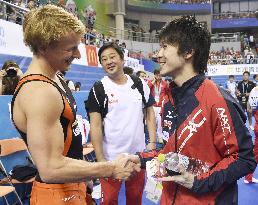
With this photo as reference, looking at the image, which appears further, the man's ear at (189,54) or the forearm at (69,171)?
the man's ear at (189,54)

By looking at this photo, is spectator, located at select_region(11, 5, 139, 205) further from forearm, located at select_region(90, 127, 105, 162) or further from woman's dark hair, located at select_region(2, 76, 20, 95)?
woman's dark hair, located at select_region(2, 76, 20, 95)

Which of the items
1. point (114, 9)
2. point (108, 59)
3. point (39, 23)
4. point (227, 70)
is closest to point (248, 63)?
point (227, 70)

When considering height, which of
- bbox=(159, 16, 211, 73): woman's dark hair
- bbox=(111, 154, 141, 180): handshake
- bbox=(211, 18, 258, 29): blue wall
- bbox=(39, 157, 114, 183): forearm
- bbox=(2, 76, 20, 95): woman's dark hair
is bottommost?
bbox=(111, 154, 141, 180): handshake

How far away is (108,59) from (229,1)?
124 feet

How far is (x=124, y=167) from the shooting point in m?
1.84

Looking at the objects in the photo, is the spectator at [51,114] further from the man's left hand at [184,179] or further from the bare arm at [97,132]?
the bare arm at [97,132]

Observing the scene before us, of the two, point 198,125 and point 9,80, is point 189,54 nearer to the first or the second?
point 198,125

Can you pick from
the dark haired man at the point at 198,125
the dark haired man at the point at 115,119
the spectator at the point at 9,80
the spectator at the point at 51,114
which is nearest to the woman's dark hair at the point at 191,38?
the dark haired man at the point at 198,125

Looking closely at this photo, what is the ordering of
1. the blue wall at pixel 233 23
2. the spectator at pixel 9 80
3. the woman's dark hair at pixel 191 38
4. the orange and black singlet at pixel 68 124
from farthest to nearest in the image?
1. the blue wall at pixel 233 23
2. the spectator at pixel 9 80
3. the woman's dark hair at pixel 191 38
4. the orange and black singlet at pixel 68 124

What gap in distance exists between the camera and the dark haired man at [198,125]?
5.21 feet

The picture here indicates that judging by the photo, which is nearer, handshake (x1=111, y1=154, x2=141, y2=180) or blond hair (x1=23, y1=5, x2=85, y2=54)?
blond hair (x1=23, y1=5, x2=85, y2=54)

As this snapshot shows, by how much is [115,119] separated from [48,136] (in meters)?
1.58

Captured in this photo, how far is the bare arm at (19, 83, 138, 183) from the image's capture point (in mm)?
1535

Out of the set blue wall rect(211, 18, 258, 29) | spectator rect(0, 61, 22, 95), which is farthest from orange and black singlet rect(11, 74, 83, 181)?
blue wall rect(211, 18, 258, 29)
